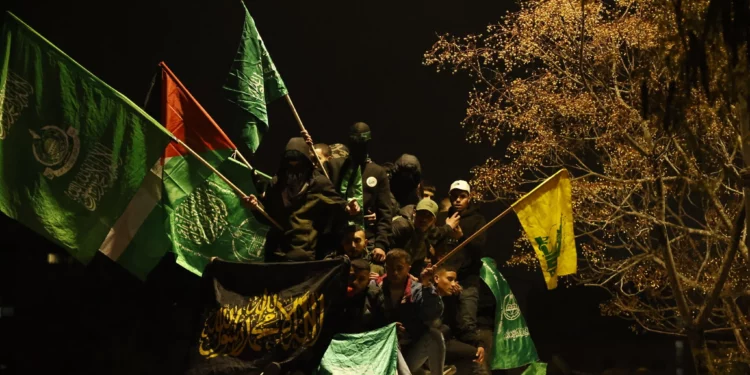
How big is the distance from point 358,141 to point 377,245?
2.92ft

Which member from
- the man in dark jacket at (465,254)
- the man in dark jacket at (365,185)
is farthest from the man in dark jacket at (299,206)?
the man in dark jacket at (465,254)

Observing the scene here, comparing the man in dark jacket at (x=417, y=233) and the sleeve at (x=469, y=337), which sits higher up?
the man in dark jacket at (x=417, y=233)

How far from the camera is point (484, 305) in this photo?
10.7 metres

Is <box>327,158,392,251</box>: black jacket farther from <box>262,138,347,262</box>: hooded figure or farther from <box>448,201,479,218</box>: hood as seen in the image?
<box>448,201,479,218</box>: hood

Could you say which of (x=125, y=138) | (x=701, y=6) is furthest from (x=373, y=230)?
(x=701, y=6)

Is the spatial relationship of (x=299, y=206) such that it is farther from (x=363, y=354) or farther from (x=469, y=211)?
(x=469, y=211)

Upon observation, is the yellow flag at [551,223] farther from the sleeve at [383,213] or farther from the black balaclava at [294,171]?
the black balaclava at [294,171]

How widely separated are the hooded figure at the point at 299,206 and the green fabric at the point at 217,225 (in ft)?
2.41

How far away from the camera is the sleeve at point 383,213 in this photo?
904cm

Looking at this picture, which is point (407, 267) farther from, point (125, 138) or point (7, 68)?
point (7, 68)

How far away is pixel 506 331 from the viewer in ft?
33.9

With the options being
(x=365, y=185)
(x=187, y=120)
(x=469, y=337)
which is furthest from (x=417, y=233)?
(x=187, y=120)

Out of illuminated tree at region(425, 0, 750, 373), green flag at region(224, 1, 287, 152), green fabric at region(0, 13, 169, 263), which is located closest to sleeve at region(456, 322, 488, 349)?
green flag at region(224, 1, 287, 152)

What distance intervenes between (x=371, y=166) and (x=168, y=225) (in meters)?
1.72
